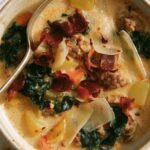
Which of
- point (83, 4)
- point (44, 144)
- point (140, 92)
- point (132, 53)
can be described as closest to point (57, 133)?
point (44, 144)

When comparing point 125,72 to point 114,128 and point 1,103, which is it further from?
point 1,103

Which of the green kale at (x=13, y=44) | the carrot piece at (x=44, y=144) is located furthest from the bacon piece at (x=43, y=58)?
the carrot piece at (x=44, y=144)

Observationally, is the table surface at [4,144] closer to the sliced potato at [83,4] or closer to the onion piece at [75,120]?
the onion piece at [75,120]

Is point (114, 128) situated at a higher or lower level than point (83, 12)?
lower

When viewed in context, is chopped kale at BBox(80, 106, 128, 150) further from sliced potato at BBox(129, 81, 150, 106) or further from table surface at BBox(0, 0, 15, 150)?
table surface at BBox(0, 0, 15, 150)

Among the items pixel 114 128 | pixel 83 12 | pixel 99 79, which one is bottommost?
pixel 114 128

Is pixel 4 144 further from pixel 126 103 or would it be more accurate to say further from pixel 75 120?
pixel 126 103

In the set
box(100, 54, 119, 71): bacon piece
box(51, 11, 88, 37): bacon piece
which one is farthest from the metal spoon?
box(100, 54, 119, 71): bacon piece

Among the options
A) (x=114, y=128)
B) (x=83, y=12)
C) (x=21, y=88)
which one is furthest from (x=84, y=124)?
(x=83, y=12)
